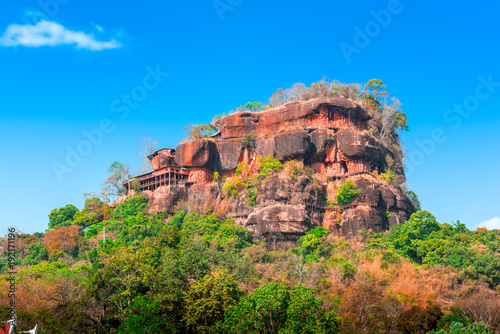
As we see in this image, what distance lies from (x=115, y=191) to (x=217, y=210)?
1262cm

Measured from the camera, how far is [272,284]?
24.9m

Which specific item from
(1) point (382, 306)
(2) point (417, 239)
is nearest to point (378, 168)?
(2) point (417, 239)

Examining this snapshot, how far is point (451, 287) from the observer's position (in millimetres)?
32875

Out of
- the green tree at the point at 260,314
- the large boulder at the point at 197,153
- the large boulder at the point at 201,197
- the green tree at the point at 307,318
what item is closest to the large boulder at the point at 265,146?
the large boulder at the point at 197,153

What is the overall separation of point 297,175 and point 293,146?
2.66m

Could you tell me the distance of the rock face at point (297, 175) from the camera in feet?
137

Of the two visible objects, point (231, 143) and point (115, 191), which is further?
point (115, 191)

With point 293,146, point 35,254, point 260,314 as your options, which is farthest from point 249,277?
point 35,254

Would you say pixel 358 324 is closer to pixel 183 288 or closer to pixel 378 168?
pixel 183 288

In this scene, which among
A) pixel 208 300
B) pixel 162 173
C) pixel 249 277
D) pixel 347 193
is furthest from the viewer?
pixel 162 173

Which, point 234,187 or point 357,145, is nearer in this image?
point 357,145

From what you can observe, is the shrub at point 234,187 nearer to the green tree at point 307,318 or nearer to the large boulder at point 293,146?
the large boulder at point 293,146

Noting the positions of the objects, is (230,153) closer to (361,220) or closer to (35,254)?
(361,220)

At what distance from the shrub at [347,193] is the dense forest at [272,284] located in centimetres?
363
